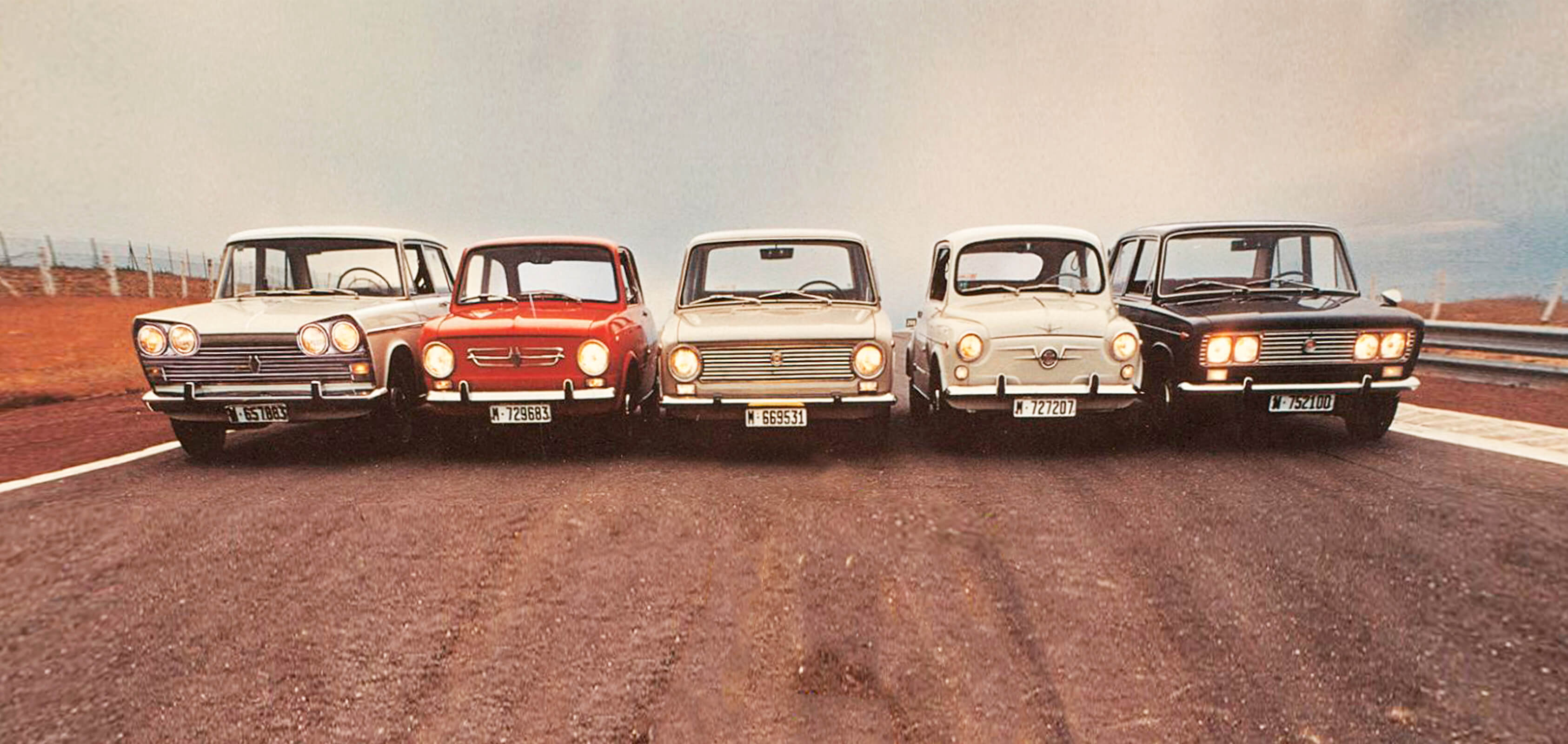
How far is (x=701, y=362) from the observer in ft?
19.8

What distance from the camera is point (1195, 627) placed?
3.56 meters

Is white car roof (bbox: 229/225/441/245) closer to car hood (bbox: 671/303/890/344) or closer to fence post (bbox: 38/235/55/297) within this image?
car hood (bbox: 671/303/890/344)

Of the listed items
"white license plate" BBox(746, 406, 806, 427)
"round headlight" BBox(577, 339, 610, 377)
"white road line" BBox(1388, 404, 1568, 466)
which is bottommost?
"white road line" BBox(1388, 404, 1568, 466)

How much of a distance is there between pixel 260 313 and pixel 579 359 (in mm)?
2957

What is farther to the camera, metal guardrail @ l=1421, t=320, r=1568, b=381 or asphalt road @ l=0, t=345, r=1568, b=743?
metal guardrail @ l=1421, t=320, r=1568, b=381

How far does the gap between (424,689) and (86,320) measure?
23.4m

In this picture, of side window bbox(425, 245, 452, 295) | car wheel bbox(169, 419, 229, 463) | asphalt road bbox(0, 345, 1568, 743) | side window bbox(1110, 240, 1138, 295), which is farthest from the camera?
side window bbox(425, 245, 452, 295)

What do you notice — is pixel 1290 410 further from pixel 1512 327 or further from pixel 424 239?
pixel 424 239

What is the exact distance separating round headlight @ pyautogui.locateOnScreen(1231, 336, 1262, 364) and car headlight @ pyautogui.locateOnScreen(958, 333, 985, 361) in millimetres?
2062

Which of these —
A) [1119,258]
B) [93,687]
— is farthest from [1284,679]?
[1119,258]

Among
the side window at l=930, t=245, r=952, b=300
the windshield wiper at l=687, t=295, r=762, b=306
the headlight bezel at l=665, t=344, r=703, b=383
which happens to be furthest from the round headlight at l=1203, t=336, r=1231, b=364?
the headlight bezel at l=665, t=344, r=703, b=383

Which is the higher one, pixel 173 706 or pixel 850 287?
pixel 850 287

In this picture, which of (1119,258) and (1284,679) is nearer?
(1284,679)

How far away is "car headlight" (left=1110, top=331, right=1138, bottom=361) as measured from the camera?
6105mm
